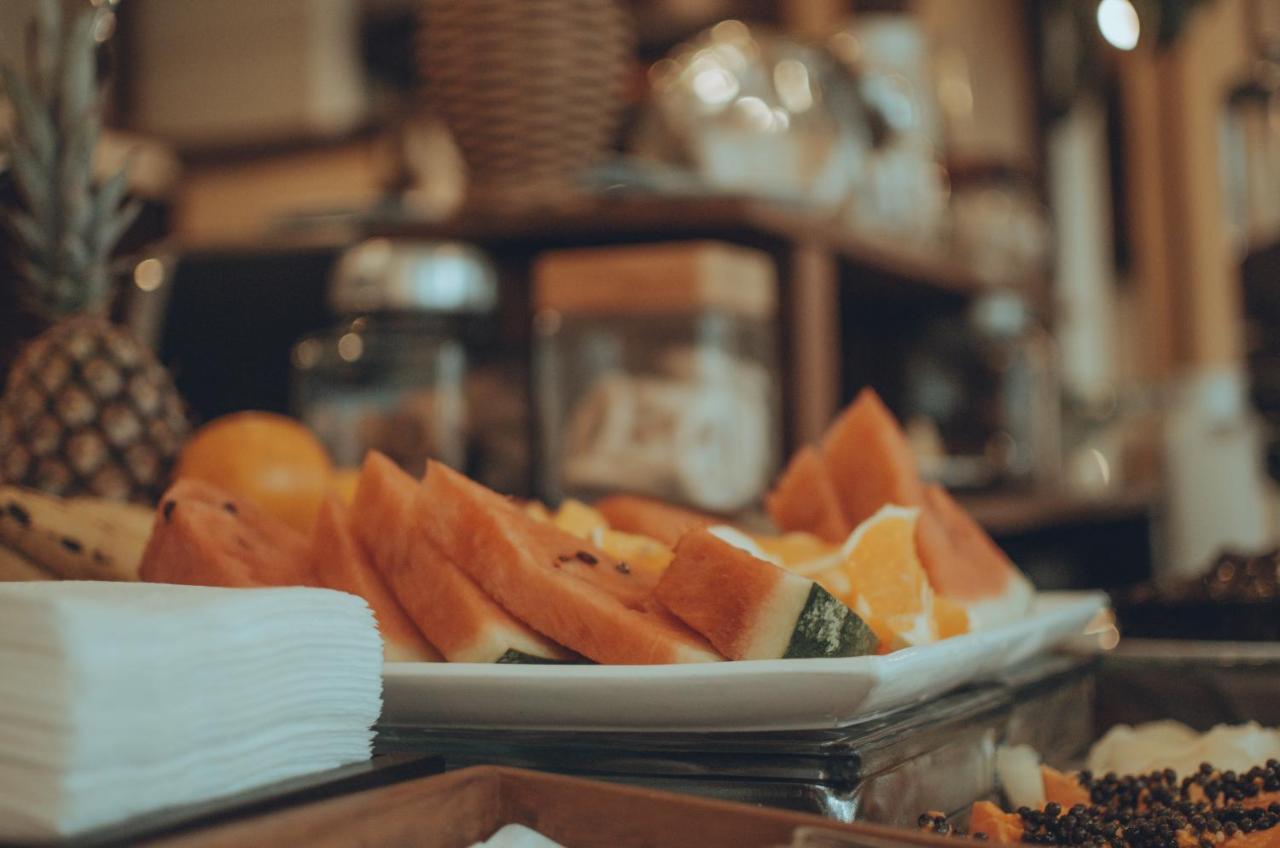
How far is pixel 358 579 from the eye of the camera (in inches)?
28.0

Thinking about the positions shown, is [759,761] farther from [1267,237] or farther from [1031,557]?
[1267,237]

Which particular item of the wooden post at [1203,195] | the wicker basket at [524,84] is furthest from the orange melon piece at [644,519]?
the wooden post at [1203,195]

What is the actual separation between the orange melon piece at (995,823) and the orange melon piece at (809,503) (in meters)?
0.28

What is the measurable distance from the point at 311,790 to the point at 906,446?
0.56 metres

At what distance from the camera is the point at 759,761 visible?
0.60 m

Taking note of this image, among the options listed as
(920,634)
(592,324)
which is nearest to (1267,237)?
(592,324)

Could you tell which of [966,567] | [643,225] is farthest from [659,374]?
[966,567]

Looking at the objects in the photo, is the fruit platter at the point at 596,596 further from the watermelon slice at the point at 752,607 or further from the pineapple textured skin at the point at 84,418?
the pineapple textured skin at the point at 84,418

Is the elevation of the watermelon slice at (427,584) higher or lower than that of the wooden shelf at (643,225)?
lower

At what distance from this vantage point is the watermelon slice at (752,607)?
0.63m

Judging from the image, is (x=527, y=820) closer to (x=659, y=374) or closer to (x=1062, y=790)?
(x=1062, y=790)

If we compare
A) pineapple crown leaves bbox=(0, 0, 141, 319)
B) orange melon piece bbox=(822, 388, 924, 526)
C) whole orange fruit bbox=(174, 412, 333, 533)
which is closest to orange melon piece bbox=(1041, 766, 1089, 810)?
orange melon piece bbox=(822, 388, 924, 526)

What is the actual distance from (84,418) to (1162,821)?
922 millimetres

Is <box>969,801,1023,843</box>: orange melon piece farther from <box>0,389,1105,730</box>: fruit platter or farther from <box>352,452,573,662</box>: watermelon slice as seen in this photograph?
<box>352,452,573,662</box>: watermelon slice
